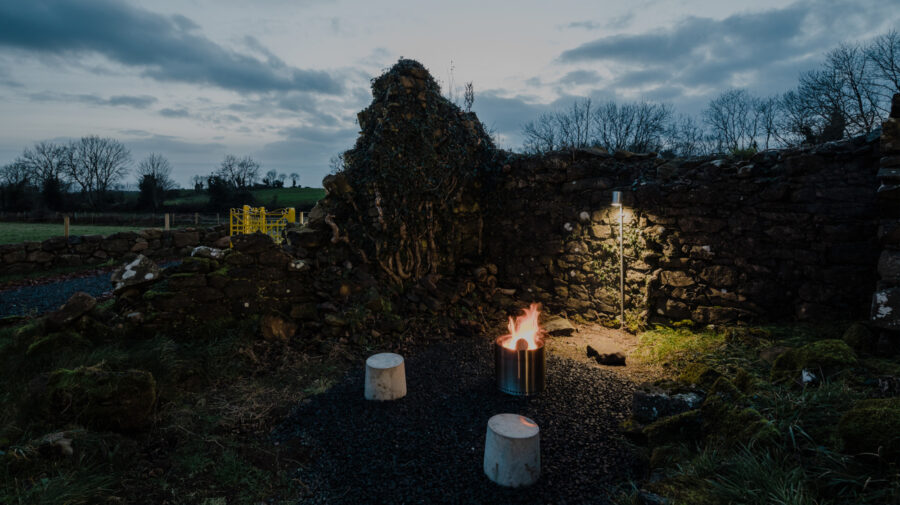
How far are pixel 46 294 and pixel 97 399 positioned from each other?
24.1 ft

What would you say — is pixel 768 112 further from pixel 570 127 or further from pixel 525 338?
pixel 525 338

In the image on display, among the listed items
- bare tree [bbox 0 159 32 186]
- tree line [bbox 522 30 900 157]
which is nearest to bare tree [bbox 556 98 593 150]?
tree line [bbox 522 30 900 157]

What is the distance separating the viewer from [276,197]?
1594 inches

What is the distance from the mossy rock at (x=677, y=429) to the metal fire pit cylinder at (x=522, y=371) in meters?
1.23

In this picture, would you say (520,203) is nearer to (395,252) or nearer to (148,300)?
(395,252)

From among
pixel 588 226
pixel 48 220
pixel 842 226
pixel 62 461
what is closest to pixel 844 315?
pixel 842 226

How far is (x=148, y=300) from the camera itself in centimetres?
503

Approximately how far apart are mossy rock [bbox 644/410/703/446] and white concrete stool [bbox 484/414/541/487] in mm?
1078

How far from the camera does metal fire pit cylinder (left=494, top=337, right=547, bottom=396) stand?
13.6ft

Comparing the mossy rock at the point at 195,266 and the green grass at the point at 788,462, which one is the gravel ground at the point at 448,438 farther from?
the mossy rock at the point at 195,266

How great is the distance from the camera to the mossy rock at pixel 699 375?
3953 millimetres

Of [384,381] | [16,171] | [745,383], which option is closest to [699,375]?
[745,383]

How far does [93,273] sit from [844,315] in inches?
612

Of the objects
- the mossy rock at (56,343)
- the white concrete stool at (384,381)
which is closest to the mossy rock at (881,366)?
the white concrete stool at (384,381)
